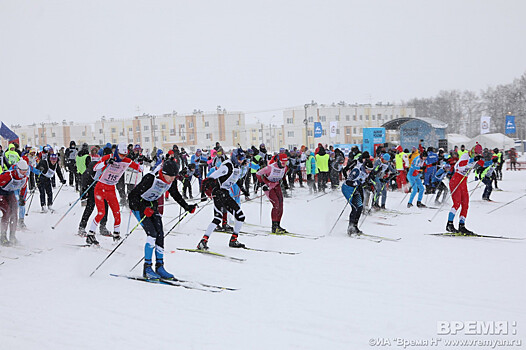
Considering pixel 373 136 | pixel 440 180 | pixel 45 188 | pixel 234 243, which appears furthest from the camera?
pixel 373 136

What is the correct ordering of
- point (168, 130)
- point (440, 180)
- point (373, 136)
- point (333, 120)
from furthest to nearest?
point (168, 130) < point (333, 120) < point (373, 136) < point (440, 180)

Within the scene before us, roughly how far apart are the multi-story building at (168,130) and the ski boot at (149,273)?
6357 cm

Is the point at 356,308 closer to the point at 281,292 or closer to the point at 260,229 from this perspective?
the point at 281,292

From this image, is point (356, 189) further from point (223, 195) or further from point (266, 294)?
point (266, 294)

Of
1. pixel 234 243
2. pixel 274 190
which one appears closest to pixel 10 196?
pixel 234 243

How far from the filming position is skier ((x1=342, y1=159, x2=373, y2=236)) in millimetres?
9531

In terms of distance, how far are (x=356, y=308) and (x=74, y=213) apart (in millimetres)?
9456

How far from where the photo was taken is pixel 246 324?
4656 mm

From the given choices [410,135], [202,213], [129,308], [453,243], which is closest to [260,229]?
[202,213]

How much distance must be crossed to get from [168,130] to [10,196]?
2651 inches

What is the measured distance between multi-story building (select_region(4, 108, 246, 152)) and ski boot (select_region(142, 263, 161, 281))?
63.6 meters

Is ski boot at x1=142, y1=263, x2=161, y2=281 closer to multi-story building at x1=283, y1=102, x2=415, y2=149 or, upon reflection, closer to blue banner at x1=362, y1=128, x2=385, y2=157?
blue banner at x1=362, y1=128, x2=385, y2=157

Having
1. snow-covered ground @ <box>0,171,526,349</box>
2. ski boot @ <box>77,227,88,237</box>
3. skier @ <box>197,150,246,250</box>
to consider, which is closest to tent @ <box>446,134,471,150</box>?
snow-covered ground @ <box>0,171,526,349</box>

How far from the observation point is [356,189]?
965 cm
